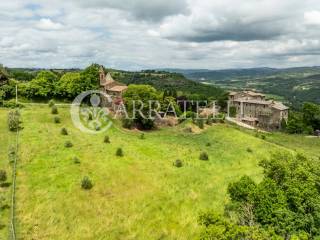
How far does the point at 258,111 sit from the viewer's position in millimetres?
123188

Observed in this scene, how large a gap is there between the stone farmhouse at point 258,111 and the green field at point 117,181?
175ft

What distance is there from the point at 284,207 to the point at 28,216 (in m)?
26.0

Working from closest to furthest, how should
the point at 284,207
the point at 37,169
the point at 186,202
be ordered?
the point at 284,207 → the point at 186,202 → the point at 37,169

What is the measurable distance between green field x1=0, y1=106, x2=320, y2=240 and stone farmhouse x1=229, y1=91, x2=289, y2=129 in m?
53.2

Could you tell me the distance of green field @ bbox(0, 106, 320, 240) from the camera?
A: 3503 centimetres

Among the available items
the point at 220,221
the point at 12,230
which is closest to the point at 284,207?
the point at 220,221

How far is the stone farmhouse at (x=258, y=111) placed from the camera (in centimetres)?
11666

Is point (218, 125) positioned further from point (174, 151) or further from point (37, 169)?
point (37, 169)

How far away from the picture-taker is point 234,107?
130250 mm

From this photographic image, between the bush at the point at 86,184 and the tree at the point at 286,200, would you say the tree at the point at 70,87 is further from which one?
the tree at the point at 286,200

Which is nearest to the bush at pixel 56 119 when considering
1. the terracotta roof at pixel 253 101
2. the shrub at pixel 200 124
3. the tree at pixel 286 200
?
the shrub at pixel 200 124

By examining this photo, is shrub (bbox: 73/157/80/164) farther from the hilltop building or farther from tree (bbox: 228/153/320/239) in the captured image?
the hilltop building

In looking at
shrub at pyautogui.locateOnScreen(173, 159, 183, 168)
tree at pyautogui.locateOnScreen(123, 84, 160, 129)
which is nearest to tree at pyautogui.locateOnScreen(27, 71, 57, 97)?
tree at pyautogui.locateOnScreen(123, 84, 160, 129)

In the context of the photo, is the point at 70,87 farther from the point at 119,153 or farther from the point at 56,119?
the point at 119,153
